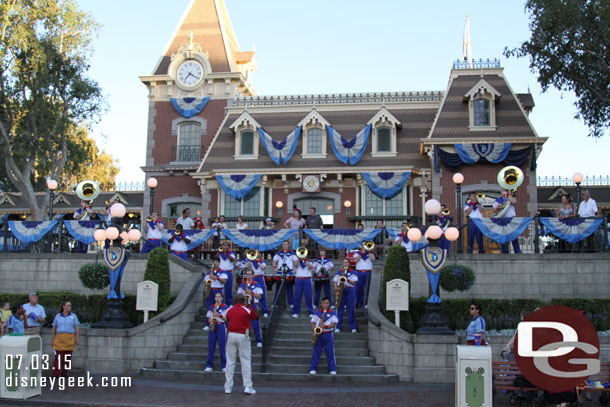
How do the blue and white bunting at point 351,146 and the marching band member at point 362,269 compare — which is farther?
the blue and white bunting at point 351,146

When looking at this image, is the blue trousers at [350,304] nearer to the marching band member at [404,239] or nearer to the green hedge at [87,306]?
the marching band member at [404,239]

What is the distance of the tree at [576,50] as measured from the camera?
20.8 metres

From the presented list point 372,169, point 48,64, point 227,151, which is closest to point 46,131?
point 48,64

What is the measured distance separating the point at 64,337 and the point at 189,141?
54.3ft

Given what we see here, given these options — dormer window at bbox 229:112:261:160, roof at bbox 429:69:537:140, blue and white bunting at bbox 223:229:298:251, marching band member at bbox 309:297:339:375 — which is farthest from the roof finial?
marching band member at bbox 309:297:339:375

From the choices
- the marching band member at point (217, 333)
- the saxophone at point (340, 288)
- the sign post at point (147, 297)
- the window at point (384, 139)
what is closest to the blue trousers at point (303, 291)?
the saxophone at point (340, 288)

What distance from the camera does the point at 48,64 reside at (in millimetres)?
28000

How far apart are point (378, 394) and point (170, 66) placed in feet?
70.7

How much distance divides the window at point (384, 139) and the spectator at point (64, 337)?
52.4ft

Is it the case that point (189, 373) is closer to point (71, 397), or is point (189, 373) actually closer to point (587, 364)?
point (71, 397)

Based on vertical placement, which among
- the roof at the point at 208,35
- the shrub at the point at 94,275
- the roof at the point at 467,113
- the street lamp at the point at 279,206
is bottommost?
the shrub at the point at 94,275

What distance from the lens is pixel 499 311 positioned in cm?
1492

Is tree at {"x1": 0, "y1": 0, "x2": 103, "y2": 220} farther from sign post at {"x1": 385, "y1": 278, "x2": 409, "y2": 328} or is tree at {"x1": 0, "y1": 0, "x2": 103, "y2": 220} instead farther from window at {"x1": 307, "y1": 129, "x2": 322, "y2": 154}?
sign post at {"x1": 385, "y1": 278, "x2": 409, "y2": 328}

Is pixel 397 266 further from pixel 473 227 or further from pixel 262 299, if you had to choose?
pixel 473 227
